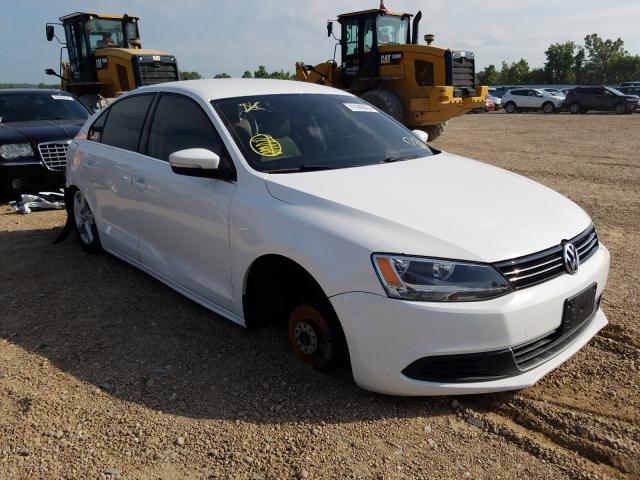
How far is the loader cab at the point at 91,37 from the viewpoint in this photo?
15.2m

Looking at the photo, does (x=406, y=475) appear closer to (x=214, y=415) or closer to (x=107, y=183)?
(x=214, y=415)

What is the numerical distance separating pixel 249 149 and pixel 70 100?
22.5ft

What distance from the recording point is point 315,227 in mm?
2779

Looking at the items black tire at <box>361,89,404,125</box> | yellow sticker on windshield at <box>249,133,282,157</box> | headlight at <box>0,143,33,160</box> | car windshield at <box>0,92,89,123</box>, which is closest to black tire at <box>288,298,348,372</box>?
yellow sticker on windshield at <box>249,133,282,157</box>

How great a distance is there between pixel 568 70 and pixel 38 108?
93.1 metres

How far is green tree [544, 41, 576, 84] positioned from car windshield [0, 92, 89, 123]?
91091 millimetres

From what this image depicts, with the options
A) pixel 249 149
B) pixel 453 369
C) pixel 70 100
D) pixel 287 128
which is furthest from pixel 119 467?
pixel 70 100

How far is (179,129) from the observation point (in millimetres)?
3855

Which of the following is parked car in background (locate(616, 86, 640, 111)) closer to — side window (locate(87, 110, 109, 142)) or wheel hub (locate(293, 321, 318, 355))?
side window (locate(87, 110, 109, 142))

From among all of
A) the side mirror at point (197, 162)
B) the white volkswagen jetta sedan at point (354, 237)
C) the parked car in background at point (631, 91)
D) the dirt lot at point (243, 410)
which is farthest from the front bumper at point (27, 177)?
the parked car in background at point (631, 91)

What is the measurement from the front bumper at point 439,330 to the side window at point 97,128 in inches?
129

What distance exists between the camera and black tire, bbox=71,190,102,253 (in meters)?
5.20

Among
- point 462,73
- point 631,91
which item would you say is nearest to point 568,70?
point 631,91

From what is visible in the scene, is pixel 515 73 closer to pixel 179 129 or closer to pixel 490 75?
Result: pixel 490 75
